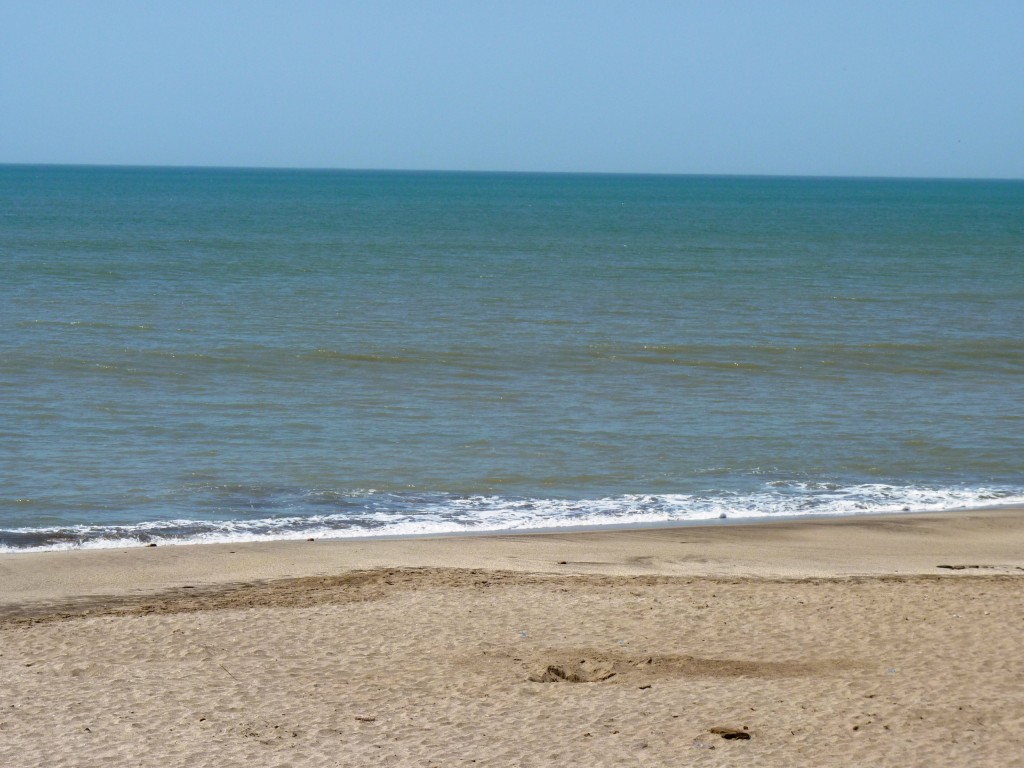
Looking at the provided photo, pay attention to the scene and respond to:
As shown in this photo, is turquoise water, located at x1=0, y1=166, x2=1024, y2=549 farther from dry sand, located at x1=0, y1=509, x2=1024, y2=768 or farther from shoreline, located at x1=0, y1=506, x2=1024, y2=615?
dry sand, located at x1=0, y1=509, x2=1024, y2=768

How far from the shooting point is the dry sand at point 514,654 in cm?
719

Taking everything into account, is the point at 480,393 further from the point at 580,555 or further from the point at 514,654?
the point at 514,654

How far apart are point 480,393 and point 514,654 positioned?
11894 millimetres

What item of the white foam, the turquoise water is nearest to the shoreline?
the white foam

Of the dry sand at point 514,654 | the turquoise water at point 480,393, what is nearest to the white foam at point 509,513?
the turquoise water at point 480,393

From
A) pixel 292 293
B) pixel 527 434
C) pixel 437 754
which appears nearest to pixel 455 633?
pixel 437 754

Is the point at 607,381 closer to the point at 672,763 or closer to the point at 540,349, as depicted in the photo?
the point at 540,349

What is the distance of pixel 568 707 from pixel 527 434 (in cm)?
960

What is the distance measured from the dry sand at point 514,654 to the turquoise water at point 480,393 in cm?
180

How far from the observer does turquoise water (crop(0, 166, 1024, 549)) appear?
14.1m

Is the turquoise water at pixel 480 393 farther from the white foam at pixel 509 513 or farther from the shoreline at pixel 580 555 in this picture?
the shoreline at pixel 580 555

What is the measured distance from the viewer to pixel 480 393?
20531 mm

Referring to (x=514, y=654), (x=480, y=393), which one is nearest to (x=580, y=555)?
(x=514, y=654)

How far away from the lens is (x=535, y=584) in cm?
1057
